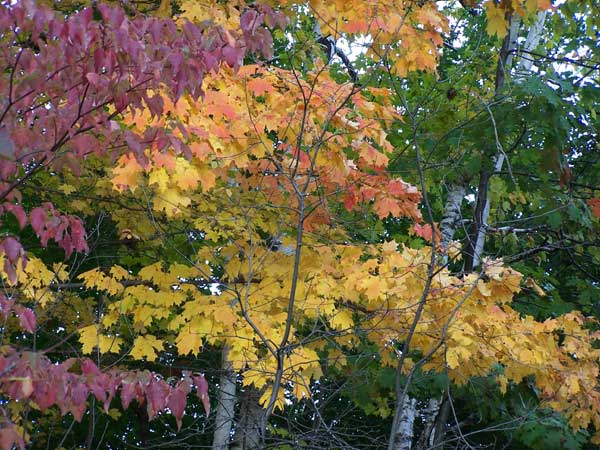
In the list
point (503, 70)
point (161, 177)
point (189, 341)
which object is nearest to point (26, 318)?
point (161, 177)

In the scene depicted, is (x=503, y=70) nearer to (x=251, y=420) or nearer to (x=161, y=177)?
(x=161, y=177)

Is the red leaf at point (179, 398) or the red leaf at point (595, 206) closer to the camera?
the red leaf at point (179, 398)

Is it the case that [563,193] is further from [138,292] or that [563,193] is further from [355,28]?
[138,292]

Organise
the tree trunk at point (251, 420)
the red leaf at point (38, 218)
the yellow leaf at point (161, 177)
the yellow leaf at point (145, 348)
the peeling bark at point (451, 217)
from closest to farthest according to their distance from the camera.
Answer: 1. the red leaf at point (38, 218)
2. the tree trunk at point (251, 420)
3. the yellow leaf at point (161, 177)
4. the yellow leaf at point (145, 348)
5. the peeling bark at point (451, 217)

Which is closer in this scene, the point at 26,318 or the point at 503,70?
the point at 26,318

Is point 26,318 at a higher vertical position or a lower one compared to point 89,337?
lower

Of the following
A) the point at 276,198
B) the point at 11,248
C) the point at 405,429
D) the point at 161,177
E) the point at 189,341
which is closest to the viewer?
the point at 11,248

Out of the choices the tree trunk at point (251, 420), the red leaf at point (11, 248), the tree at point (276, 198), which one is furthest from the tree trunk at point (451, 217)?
the red leaf at point (11, 248)

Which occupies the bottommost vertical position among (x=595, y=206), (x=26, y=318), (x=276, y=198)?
(x=26, y=318)

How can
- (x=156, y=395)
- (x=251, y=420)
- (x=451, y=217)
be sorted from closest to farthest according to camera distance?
(x=156, y=395) < (x=251, y=420) < (x=451, y=217)

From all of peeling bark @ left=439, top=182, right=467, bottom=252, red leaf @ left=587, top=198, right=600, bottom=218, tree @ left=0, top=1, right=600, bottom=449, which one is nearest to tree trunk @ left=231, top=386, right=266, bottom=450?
tree @ left=0, top=1, right=600, bottom=449

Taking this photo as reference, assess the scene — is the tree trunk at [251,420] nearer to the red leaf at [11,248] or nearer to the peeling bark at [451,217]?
the red leaf at [11,248]

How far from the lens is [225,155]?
5.61 meters

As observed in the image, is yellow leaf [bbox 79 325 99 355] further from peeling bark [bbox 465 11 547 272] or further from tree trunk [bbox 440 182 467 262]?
tree trunk [bbox 440 182 467 262]
